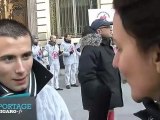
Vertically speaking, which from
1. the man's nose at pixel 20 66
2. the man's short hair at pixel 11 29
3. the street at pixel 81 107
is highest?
the man's short hair at pixel 11 29

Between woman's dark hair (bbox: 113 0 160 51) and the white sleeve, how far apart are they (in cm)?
104

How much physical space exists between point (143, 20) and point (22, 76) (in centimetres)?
110

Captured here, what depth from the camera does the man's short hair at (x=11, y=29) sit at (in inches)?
82.6

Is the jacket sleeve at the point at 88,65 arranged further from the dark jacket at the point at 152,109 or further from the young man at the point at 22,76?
the dark jacket at the point at 152,109

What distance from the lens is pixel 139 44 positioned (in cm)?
103

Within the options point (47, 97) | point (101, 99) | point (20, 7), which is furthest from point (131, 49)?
point (20, 7)

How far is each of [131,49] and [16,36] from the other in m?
1.12

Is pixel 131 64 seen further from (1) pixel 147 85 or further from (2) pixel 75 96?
(2) pixel 75 96

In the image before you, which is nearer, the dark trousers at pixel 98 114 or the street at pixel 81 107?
the dark trousers at pixel 98 114

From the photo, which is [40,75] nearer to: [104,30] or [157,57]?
[157,57]

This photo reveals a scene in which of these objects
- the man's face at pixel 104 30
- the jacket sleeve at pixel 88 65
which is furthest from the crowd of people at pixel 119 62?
the man's face at pixel 104 30

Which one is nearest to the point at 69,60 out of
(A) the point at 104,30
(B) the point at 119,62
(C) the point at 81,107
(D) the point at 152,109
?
(C) the point at 81,107

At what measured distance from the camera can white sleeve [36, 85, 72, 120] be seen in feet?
6.59

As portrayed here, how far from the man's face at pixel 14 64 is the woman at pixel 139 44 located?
0.98 meters
